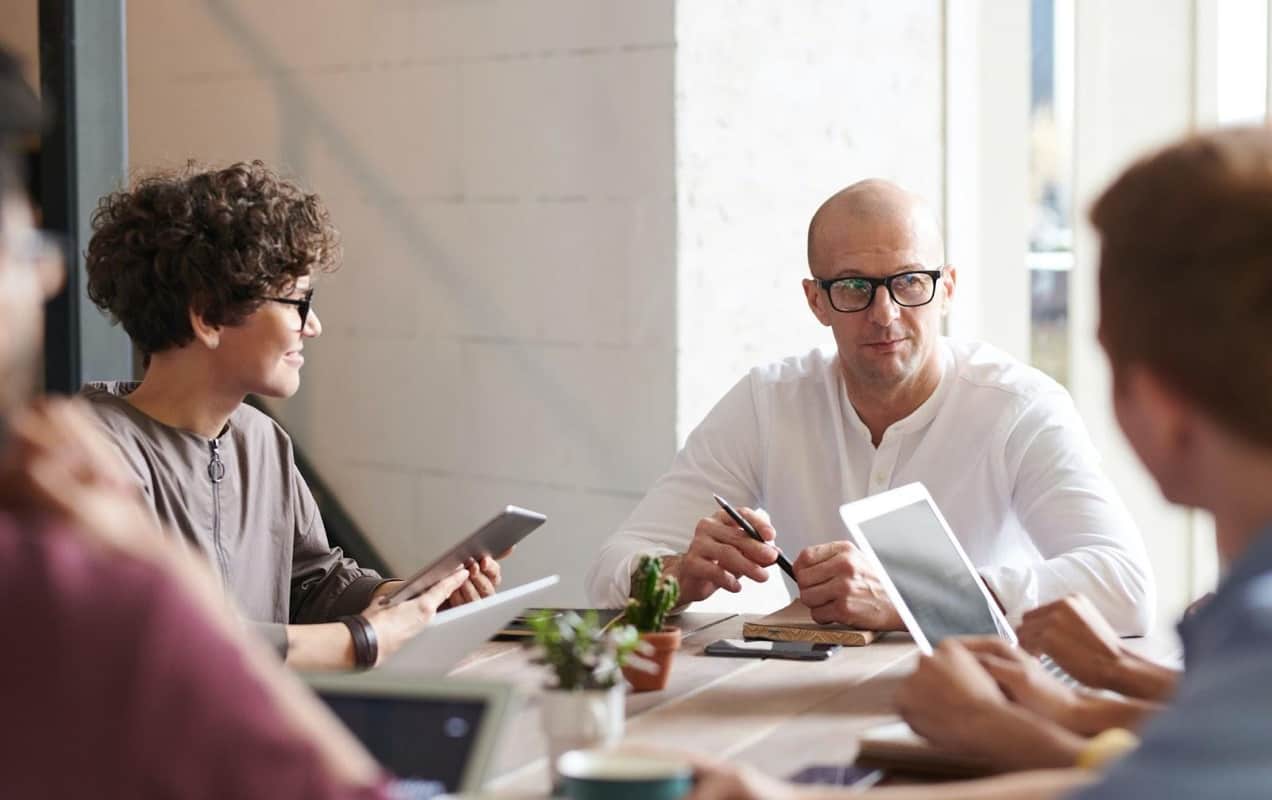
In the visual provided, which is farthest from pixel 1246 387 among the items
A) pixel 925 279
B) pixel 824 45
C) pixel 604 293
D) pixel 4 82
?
pixel 824 45

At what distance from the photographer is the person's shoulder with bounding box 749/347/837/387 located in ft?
10.1

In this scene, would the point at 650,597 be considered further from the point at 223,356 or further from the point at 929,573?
the point at 223,356

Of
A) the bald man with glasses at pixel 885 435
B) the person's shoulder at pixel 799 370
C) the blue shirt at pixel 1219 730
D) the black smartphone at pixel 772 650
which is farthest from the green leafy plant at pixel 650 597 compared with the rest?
the person's shoulder at pixel 799 370

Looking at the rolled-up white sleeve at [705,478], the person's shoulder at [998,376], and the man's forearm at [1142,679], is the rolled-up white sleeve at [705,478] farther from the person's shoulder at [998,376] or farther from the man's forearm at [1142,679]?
the man's forearm at [1142,679]

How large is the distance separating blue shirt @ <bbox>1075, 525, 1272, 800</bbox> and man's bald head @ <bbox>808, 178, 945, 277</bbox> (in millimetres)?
1822

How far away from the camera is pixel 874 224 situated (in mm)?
2879

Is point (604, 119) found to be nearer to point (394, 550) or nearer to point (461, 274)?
point (461, 274)

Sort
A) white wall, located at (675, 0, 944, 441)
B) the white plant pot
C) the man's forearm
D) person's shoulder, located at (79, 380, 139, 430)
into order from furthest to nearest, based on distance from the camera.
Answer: white wall, located at (675, 0, 944, 441) < person's shoulder, located at (79, 380, 139, 430) < the man's forearm < the white plant pot

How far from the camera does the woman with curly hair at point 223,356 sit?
240 cm

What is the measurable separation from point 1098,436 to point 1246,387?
3.33 meters

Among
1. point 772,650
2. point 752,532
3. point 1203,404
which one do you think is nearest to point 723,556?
point 752,532

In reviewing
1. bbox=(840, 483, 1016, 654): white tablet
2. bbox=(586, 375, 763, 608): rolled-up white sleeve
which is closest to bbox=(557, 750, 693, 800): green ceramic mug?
bbox=(840, 483, 1016, 654): white tablet

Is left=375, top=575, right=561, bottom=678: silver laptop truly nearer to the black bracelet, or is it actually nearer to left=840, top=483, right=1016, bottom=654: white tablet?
the black bracelet

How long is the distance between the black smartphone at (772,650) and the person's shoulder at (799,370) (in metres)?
0.86
